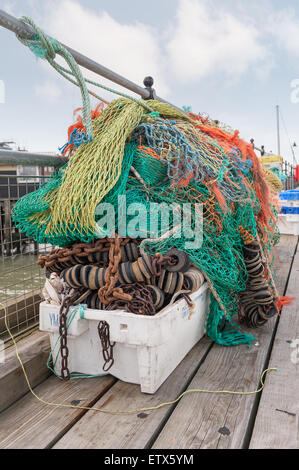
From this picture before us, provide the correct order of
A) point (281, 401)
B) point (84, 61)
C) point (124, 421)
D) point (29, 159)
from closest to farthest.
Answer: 1. point (124, 421)
2. point (281, 401)
3. point (29, 159)
4. point (84, 61)

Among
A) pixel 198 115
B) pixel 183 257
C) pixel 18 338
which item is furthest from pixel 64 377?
pixel 198 115

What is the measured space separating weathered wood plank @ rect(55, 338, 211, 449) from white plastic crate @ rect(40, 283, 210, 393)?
0.04 m

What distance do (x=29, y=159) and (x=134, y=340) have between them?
3.12 feet

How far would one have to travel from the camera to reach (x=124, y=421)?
140 cm

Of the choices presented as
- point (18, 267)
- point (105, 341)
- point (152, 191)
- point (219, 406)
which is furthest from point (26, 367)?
point (152, 191)

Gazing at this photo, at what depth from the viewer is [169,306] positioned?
5.40 ft

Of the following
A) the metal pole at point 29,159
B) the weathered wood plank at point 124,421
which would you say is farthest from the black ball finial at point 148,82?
the weathered wood plank at point 124,421

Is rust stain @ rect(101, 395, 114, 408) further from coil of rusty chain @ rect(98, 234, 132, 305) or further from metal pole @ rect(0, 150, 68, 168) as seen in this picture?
metal pole @ rect(0, 150, 68, 168)

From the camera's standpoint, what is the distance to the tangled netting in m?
1.68

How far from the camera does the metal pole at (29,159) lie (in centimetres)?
161

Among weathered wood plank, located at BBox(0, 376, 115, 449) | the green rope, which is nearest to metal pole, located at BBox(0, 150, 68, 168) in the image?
the green rope

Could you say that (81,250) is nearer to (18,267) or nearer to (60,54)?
(18,267)

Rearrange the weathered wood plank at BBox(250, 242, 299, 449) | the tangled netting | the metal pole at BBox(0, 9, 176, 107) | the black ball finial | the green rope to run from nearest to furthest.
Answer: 1. the weathered wood plank at BBox(250, 242, 299, 449)
2. the metal pole at BBox(0, 9, 176, 107)
3. the green rope
4. the tangled netting
5. the black ball finial
